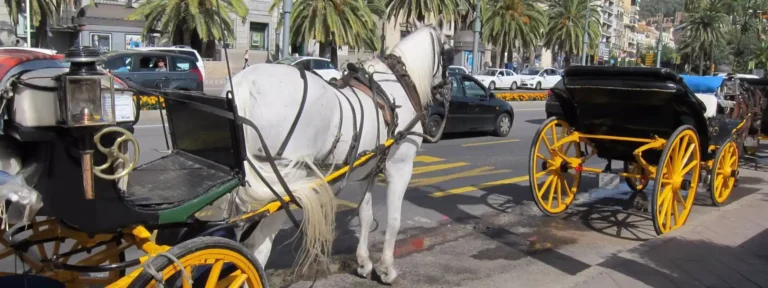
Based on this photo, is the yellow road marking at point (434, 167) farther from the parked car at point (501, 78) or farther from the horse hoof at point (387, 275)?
the parked car at point (501, 78)

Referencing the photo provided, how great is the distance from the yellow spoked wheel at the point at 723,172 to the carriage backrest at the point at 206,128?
587cm

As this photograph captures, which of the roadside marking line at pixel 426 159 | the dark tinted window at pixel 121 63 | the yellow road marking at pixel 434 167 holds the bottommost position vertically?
the yellow road marking at pixel 434 167

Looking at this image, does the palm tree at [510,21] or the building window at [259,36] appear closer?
the building window at [259,36]

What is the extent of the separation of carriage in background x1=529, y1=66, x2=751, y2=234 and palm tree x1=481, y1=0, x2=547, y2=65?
3618cm

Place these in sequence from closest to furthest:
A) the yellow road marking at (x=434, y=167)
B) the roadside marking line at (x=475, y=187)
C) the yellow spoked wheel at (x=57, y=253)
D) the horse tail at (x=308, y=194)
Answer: the yellow spoked wheel at (x=57, y=253)
the horse tail at (x=308, y=194)
the roadside marking line at (x=475, y=187)
the yellow road marking at (x=434, y=167)

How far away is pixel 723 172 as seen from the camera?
25.4 feet

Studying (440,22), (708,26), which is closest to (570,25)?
(708,26)

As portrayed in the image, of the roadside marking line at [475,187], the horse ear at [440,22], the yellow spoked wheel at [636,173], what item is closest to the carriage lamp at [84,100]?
the horse ear at [440,22]

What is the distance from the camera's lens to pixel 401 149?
16.6 feet

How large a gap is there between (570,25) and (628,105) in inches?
1818

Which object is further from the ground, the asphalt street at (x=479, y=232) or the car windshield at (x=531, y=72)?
the car windshield at (x=531, y=72)

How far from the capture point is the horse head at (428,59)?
5.37 meters

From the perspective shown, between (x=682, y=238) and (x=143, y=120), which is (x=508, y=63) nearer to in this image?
(x=143, y=120)

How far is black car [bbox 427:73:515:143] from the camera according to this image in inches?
545
